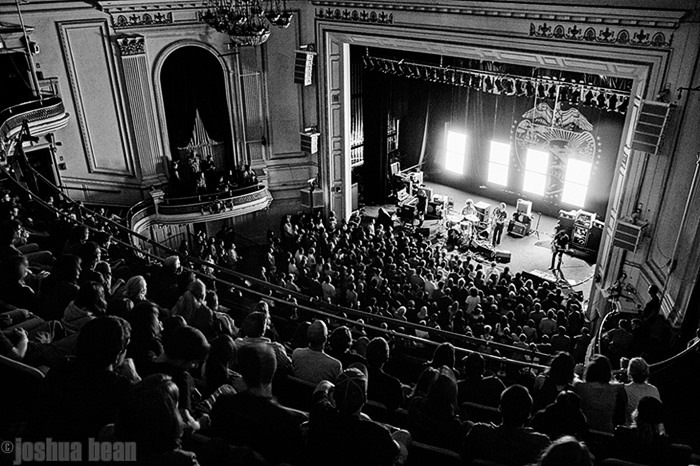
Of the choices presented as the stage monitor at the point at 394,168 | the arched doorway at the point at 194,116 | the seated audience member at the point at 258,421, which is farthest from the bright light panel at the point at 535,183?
the seated audience member at the point at 258,421

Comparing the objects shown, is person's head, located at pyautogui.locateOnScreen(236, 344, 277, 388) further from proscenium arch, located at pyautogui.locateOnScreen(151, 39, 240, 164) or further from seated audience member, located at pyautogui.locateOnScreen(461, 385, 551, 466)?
proscenium arch, located at pyautogui.locateOnScreen(151, 39, 240, 164)

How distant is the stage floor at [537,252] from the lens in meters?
12.8

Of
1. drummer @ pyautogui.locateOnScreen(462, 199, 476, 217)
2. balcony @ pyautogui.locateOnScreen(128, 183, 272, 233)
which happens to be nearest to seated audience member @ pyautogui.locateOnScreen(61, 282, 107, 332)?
balcony @ pyautogui.locateOnScreen(128, 183, 272, 233)

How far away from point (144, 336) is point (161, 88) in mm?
11355

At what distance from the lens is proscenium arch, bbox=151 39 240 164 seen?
12719 mm

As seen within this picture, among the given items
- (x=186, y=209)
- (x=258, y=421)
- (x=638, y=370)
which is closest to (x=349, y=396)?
(x=258, y=421)

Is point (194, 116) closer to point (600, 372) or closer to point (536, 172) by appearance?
point (536, 172)

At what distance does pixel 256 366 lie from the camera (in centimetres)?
256

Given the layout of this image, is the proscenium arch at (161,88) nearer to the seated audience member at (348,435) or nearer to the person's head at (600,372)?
the person's head at (600,372)

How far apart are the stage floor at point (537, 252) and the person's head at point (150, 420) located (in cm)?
1155

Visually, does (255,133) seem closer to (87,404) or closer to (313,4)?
(313,4)

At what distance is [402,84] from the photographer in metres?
17.5

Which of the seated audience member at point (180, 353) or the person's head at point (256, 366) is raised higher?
the person's head at point (256, 366)

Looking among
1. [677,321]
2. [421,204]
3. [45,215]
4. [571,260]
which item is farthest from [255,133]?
[677,321]
